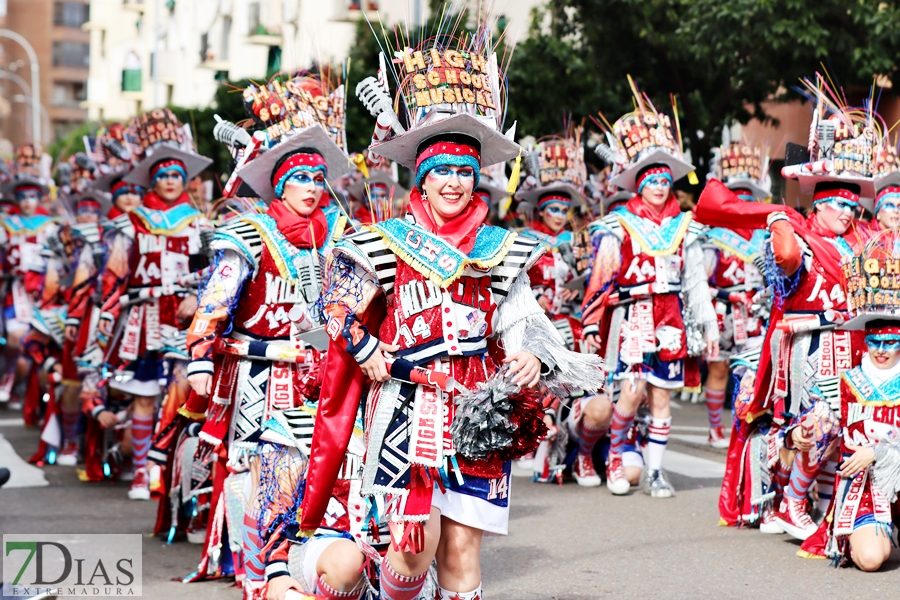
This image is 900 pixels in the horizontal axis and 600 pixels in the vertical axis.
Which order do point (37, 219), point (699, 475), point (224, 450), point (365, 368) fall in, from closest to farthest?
point (365, 368) → point (224, 450) → point (699, 475) → point (37, 219)

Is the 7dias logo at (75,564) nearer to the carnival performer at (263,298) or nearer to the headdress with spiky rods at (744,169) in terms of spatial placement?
the carnival performer at (263,298)

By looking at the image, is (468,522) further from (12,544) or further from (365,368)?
(12,544)

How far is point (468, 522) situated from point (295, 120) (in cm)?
282

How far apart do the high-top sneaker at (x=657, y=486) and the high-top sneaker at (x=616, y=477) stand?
0.15 meters

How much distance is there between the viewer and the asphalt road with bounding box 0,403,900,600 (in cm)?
694

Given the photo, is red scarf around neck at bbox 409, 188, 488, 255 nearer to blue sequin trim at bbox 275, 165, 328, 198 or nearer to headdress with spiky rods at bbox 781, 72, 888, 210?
blue sequin trim at bbox 275, 165, 328, 198

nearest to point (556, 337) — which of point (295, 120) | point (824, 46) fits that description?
point (295, 120)

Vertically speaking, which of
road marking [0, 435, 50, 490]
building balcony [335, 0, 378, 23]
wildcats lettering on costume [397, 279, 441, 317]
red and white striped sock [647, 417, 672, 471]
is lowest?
road marking [0, 435, 50, 490]

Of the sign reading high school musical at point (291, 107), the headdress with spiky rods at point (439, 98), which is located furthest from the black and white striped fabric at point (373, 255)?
the sign reading high school musical at point (291, 107)

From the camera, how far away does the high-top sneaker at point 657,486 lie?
9531 millimetres

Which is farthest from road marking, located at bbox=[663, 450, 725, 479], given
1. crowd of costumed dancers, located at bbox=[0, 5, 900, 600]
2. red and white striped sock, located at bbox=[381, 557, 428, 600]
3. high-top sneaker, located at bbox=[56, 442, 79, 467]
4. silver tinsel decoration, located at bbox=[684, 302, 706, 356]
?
red and white striped sock, located at bbox=[381, 557, 428, 600]

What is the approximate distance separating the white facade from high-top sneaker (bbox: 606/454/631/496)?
10.7m

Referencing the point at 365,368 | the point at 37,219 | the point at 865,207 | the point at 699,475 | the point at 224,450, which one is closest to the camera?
the point at 365,368

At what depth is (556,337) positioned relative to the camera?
16.8 ft
